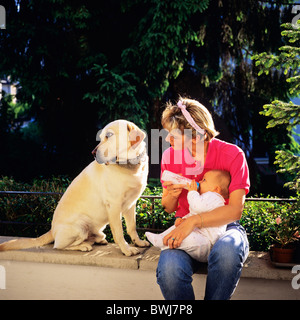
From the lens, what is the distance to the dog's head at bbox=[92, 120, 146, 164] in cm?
267

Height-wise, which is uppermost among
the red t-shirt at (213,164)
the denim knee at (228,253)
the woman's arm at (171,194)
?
the red t-shirt at (213,164)

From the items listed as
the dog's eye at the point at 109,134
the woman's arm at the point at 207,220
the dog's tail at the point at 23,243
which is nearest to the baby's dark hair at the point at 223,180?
the woman's arm at the point at 207,220

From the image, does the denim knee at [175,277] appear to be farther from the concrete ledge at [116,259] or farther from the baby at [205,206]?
the concrete ledge at [116,259]

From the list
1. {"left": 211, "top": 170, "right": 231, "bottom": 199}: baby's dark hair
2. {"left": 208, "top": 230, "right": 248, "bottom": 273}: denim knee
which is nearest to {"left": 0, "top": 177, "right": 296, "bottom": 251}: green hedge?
{"left": 211, "top": 170, "right": 231, "bottom": 199}: baby's dark hair

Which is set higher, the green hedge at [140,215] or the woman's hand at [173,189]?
the woman's hand at [173,189]

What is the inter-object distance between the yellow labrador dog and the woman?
9.8 inches

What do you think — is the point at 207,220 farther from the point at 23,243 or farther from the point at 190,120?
the point at 23,243

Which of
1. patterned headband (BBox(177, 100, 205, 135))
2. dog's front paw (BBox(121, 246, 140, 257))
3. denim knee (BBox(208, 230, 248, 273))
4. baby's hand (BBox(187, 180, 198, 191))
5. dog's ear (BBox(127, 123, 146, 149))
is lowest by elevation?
dog's front paw (BBox(121, 246, 140, 257))

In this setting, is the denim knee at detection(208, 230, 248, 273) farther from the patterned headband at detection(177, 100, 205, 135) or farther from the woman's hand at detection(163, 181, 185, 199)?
the patterned headband at detection(177, 100, 205, 135)

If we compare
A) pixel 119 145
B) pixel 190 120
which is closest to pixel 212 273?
pixel 190 120

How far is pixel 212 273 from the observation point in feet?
6.89

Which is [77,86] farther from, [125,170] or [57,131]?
[125,170]

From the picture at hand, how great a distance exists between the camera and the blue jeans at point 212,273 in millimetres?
2068

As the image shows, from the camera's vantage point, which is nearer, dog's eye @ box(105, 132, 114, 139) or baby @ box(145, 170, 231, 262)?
baby @ box(145, 170, 231, 262)
